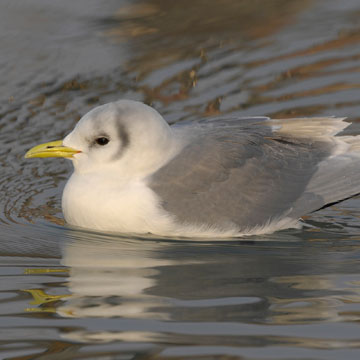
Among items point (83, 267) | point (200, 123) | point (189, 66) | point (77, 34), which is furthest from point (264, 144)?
point (77, 34)

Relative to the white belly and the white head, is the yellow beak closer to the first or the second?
the white head

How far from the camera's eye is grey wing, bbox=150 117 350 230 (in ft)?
21.1

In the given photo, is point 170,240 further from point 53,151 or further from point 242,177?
point 53,151

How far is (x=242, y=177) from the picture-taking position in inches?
262

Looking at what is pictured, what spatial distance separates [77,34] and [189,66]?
5.27ft

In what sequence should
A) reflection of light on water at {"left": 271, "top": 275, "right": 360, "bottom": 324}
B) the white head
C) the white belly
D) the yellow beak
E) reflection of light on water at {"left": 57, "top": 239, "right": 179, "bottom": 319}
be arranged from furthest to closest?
1. the yellow beak
2. the white head
3. the white belly
4. reflection of light on water at {"left": 57, "top": 239, "right": 179, "bottom": 319}
5. reflection of light on water at {"left": 271, "top": 275, "right": 360, "bottom": 324}

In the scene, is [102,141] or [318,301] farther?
[102,141]

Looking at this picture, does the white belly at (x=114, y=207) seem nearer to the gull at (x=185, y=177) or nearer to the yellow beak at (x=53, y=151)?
the gull at (x=185, y=177)

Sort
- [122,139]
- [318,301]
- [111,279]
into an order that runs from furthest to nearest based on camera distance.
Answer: [122,139] < [111,279] < [318,301]

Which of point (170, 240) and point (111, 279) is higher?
point (170, 240)

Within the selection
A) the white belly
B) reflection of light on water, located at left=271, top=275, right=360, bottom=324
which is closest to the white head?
the white belly

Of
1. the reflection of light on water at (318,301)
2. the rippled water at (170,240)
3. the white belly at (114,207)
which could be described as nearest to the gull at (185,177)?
the white belly at (114,207)

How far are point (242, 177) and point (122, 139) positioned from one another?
845 mm

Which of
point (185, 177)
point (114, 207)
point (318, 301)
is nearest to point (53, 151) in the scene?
point (114, 207)
